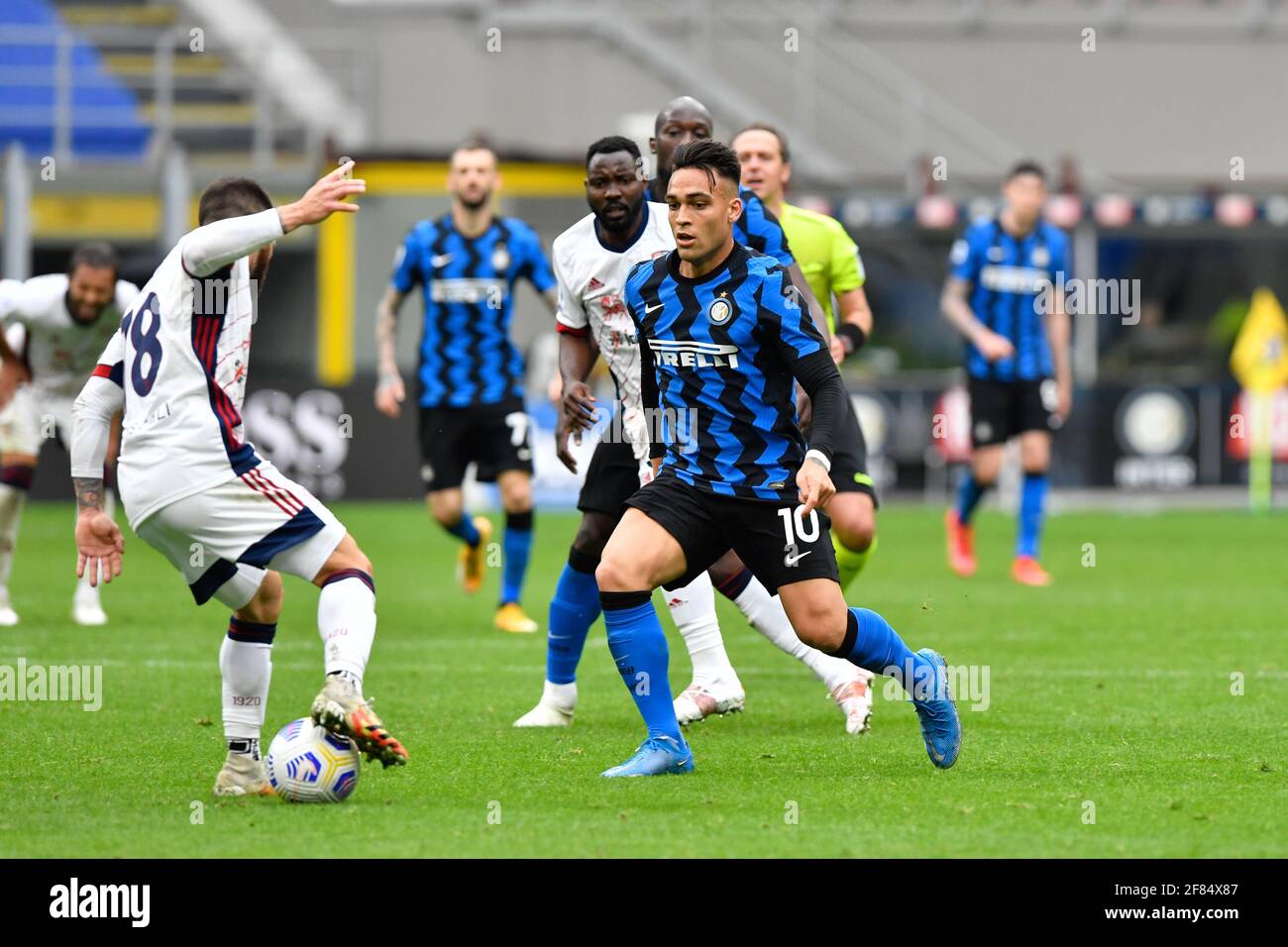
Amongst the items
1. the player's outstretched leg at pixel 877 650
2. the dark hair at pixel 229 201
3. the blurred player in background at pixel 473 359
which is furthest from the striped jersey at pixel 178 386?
the blurred player in background at pixel 473 359

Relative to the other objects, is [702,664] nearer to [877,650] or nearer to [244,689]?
[877,650]

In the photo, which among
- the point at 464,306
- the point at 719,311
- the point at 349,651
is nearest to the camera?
the point at 349,651

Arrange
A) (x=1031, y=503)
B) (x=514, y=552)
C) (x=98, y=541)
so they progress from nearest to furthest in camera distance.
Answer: (x=98, y=541) < (x=514, y=552) < (x=1031, y=503)

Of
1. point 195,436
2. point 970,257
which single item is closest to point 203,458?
point 195,436

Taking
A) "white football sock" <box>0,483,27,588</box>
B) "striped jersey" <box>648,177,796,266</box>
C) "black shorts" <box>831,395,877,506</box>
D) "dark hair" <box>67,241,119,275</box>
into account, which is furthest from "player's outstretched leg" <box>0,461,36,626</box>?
"striped jersey" <box>648,177,796,266</box>

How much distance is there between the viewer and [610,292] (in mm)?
7594

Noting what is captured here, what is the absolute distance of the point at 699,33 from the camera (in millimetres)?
27906

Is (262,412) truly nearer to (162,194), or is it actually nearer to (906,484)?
(162,194)

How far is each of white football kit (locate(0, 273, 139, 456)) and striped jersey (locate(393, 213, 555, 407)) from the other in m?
1.61

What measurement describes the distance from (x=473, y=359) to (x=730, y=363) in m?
5.44

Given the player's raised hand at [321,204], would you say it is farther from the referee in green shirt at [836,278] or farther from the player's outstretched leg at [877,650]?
the referee in green shirt at [836,278]

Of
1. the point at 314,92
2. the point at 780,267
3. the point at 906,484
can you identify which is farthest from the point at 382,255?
the point at 780,267

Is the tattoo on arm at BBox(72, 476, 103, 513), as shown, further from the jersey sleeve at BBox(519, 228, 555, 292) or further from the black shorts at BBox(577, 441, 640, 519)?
the jersey sleeve at BBox(519, 228, 555, 292)
